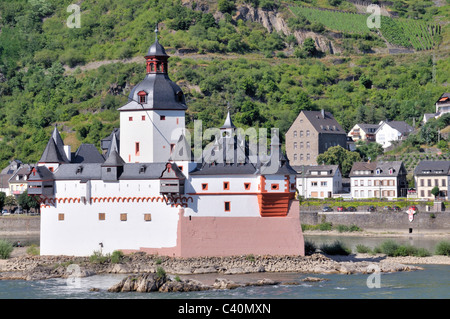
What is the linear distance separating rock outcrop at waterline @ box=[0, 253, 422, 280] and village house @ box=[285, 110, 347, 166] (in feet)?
178

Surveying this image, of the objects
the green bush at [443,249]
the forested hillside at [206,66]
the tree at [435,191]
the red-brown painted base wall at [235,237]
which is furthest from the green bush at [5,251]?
the forested hillside at [206,66]

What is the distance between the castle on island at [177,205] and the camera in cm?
5819

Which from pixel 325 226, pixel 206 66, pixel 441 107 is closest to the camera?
pixel 325 226

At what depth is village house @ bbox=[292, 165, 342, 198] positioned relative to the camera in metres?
101

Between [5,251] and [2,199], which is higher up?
[2,199]

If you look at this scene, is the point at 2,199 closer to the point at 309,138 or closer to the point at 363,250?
the point at 309,138

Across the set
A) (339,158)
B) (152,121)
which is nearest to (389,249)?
(152,121)

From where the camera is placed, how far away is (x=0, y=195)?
100625 mm

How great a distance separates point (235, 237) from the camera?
5825 cm

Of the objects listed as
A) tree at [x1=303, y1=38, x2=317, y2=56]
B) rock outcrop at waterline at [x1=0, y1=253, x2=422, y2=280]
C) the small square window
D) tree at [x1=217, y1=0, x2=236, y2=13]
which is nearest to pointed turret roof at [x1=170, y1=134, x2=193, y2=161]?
the small square window

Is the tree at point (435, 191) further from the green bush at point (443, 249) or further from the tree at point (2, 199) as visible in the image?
the tree at point (2, 199)

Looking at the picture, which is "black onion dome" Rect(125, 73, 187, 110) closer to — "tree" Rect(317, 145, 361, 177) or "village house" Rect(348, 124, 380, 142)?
"tree" Rect(317, 145, 361, 177)

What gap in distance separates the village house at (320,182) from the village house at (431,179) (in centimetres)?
873

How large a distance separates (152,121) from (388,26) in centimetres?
11497
